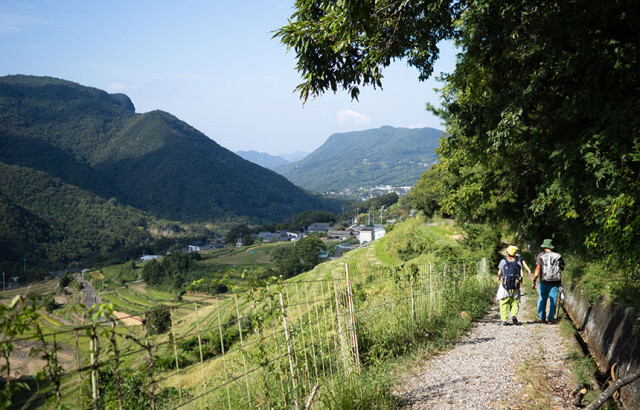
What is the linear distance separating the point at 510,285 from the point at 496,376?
2.56 meters

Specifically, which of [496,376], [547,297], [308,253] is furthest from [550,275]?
[308,253]

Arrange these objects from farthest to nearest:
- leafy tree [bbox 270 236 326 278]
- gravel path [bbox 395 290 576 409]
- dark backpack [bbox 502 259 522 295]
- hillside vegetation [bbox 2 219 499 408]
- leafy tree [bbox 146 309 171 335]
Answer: leafy tree [bbox 270 236 326 278], dark backpack [bbox 502 259 522 295], gravel path [bbox 395 290 576 409], leafy tree [bbox 146 309 171 335], hillside vegetation [bbox 2 219 499 408]

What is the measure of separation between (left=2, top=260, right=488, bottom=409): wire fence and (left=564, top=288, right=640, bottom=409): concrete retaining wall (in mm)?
2290

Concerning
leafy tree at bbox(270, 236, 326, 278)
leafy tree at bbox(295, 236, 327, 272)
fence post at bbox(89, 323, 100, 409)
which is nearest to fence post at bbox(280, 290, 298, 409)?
fence post at bbox(89, 323, 100, 409)

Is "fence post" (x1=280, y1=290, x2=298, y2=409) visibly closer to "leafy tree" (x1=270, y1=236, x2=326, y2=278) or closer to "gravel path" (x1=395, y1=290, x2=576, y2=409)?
"gravel path" (x1=395, y1=290, x2=576, y2=409)

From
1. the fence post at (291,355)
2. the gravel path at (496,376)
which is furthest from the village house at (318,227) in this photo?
the fence post at (291,355)

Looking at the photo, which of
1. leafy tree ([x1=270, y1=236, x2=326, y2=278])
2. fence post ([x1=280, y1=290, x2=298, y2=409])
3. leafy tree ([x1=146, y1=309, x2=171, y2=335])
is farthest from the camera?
leafy tree ([x1=270, y1=236, x2=326, y2=278])

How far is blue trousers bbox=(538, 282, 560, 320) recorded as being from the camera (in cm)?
698

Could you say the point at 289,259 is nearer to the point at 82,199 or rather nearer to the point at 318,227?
the point at 318,227

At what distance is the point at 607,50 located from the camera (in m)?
5.61

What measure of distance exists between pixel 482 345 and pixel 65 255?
4772 inches

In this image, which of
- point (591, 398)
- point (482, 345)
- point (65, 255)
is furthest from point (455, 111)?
point (65, 255)

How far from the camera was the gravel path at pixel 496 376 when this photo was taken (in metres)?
4.04

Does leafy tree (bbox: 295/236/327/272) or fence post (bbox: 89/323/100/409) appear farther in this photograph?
leafy tree (bbox: 295/236/327/272)
